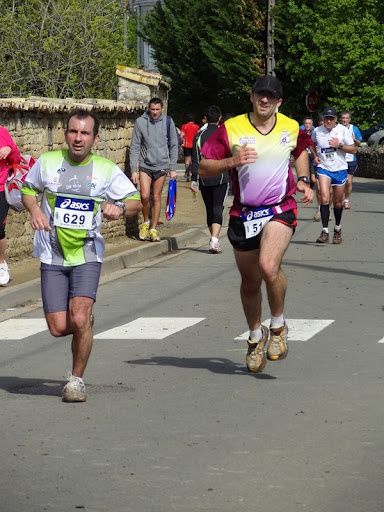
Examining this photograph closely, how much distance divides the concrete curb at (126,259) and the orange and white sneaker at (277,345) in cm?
455

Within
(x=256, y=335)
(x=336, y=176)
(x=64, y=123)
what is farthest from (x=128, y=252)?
(x=256, y=335)

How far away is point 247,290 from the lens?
9.62 metres

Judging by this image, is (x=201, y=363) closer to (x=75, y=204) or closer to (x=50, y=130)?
(x=75, y=204)

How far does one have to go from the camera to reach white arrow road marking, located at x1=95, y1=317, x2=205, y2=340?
11641 mm

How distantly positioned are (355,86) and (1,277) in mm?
34824

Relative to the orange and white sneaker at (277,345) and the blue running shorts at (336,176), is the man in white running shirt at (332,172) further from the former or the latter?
the orange and white sneaker at (277,345)

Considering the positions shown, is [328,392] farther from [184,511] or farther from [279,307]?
[184,511]

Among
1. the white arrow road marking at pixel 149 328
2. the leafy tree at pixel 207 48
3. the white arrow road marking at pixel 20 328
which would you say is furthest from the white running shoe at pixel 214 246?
the leafy tree at pixel 207 48

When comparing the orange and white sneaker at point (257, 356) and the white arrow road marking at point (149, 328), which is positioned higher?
the orange and white sneaker at point (257, 356)

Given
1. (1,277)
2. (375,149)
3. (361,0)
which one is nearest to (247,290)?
(1,277)

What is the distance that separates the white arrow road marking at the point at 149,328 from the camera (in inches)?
458

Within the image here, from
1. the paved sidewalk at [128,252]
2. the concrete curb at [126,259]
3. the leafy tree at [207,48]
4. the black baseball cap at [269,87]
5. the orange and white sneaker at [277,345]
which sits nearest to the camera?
the black baseball cap at [269,87]

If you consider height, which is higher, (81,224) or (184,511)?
(81,224)

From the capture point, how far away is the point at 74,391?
8.61 metres
